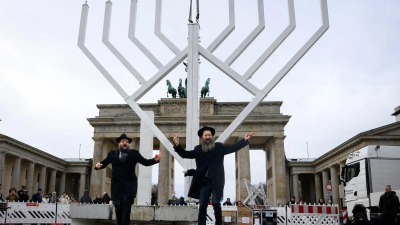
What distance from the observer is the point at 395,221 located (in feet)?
28.9

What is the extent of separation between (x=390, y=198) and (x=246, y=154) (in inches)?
1149

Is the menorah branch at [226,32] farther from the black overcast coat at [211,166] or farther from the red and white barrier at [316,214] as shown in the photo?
the red and white barrier at [316,214]

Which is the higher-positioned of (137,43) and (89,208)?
(137,43)

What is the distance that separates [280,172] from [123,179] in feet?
112

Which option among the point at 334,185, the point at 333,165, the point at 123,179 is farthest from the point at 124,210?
the point at 333,165

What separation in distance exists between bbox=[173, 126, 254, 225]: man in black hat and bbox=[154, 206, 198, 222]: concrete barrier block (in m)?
0.20

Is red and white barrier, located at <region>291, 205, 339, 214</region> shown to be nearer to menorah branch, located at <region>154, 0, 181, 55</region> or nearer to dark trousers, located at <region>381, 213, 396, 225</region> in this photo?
dark trousers, located at <region>381, 213, 396, 225</region>

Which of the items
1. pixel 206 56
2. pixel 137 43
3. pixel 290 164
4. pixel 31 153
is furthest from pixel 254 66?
pixel 290 164

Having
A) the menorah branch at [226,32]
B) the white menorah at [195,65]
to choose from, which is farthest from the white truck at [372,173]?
the menorah branch at [226,32]

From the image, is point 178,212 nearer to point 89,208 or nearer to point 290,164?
point 89,208

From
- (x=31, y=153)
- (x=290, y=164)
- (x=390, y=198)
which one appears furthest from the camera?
(x=290, y=164)

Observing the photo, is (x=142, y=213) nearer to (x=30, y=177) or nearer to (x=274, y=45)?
(x=274, y=45)

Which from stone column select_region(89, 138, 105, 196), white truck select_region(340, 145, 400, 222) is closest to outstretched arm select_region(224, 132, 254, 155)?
white truck select_region(340, 145, 400, 222)

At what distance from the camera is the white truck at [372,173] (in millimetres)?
11961
